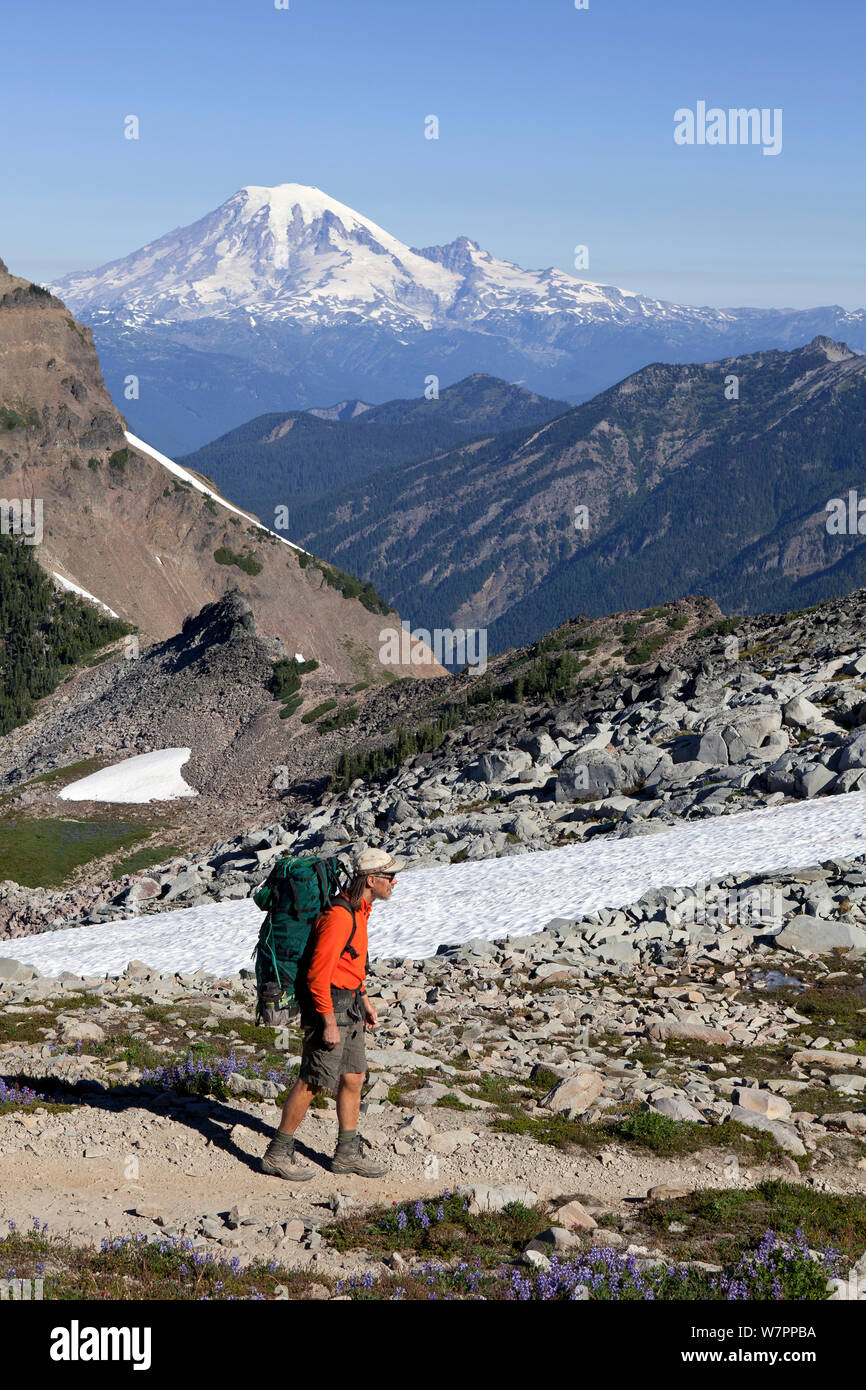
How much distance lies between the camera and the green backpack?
11.2 meters

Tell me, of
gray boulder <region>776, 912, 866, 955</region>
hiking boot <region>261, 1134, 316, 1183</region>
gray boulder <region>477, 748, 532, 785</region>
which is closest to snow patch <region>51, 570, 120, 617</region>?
gray boulder <region>477, 748, 532, 785</region>

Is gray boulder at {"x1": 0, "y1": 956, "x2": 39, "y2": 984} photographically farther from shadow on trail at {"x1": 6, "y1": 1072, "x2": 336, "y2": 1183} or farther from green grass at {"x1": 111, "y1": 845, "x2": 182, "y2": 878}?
green grass at {"x1": 111, "y1": 845, "x2": 182, "y2": 878}

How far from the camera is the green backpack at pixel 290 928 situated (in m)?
11.2

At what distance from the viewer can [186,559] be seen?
12169 centimetres

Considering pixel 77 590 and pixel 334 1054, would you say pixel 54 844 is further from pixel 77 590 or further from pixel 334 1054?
pixel 77 590

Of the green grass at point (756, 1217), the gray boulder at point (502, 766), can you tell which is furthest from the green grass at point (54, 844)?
the green grass at point (756, 1217)

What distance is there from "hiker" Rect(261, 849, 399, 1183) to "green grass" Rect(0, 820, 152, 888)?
39602mm

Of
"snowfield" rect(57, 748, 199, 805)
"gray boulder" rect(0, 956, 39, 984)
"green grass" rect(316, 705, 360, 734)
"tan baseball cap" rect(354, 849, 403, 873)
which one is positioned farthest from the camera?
"green grass" rect(316, 705, 360, 734)

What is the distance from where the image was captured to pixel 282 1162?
37.1ft

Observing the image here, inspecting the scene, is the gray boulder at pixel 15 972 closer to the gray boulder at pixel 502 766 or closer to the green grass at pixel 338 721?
the gray boulder at pixel 502 766

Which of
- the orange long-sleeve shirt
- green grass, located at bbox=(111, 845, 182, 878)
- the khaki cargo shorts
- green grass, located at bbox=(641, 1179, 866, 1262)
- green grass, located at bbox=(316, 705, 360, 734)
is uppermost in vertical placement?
the orange long-sleeve shirt

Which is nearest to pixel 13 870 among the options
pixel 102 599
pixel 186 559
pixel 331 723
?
pixel 331 723
